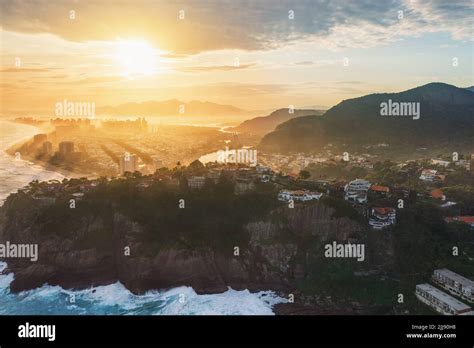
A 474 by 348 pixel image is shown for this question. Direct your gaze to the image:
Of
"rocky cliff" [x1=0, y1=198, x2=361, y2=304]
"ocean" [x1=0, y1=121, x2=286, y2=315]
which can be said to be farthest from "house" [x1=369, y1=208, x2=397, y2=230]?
"ocean" [x1=0, y1=121, x2=286, y2=315]

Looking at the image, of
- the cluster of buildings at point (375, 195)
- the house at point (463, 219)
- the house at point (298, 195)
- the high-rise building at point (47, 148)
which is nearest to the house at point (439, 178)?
the cluster of buildings at point (375, 195)

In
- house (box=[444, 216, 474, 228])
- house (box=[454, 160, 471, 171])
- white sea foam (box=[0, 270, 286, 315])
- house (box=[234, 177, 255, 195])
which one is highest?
house (box=[454, 160, 471, 171])

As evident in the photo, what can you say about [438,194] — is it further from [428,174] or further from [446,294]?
A: [446,294]

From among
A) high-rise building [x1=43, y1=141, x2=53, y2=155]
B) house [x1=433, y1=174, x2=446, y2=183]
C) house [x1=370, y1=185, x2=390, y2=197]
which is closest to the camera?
house [x1=370, y1=185, x2=390, y2=197]

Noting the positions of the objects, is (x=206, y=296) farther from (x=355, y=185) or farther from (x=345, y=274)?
(x=355, y=185)

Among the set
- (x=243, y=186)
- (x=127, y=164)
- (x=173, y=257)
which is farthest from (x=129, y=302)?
(x=127, y=164)

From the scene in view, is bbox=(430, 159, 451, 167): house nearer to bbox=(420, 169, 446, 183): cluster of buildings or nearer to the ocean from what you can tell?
bbox=(420, 169, 446, 183): cluster of buildings

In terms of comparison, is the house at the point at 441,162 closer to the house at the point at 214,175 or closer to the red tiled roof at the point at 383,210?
the red tiled roof at the point at 383,210
